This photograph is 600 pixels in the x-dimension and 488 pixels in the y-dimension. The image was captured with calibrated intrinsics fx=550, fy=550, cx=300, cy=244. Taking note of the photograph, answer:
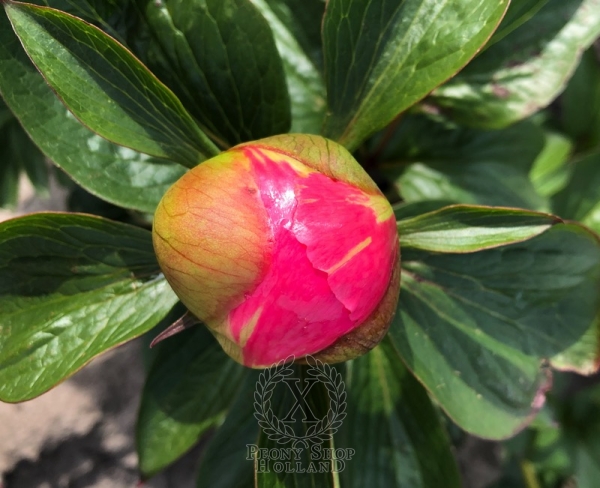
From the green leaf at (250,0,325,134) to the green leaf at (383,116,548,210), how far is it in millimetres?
188

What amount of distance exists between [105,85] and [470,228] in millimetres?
381

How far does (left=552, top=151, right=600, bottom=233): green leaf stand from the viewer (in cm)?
106

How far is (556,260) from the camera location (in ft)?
2.40

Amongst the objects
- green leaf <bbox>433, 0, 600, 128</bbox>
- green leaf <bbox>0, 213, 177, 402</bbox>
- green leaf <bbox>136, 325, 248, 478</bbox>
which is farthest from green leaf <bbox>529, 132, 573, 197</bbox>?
green leaf <bbox>0, 213, 177, 402</bbox>

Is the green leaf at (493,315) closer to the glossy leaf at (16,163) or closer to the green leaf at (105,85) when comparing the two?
the green leaf at (105,85)

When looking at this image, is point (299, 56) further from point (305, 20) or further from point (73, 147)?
point (73, 147)

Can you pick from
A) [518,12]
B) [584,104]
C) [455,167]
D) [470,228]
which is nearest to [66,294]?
[470,228]

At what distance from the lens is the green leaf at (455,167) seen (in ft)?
3.12

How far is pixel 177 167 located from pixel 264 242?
33 centimetres

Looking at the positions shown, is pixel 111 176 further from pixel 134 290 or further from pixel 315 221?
pixel 315 221

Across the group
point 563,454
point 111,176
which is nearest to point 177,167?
point 111,176

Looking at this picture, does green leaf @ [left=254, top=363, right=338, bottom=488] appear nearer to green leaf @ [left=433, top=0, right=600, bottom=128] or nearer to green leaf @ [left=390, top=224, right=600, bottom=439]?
green leaf @ [left=390, top=224, right=600, bottom=439]

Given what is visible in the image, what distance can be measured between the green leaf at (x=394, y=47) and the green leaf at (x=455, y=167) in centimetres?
34

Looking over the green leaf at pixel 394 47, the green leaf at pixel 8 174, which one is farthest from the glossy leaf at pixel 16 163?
the green leaf at pixel 394 47
